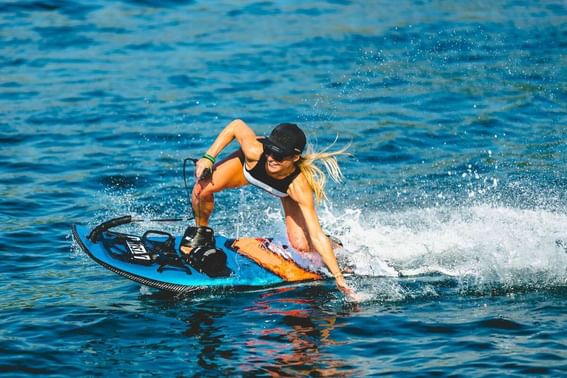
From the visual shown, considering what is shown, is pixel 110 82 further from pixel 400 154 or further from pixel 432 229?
pixel 432 229

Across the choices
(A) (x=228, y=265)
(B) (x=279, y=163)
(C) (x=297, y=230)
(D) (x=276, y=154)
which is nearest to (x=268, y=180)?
(B) (x=279, y=163)

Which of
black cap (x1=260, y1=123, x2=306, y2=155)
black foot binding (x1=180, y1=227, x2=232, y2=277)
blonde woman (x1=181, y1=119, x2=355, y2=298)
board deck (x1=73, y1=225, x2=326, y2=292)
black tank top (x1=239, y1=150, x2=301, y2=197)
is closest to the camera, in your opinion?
black cap (x1=260, y1=123, x2=306, y2=155)

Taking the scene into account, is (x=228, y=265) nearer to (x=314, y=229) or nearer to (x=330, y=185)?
(x=314, y=229)

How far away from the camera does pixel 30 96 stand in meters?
18.4

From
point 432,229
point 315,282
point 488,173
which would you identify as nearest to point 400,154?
point 488,173

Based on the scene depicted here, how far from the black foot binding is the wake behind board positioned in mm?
49

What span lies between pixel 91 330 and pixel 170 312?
0.84 m

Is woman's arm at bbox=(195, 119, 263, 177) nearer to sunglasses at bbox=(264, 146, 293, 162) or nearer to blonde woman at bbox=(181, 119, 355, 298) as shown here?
blonde woman at bbox=(181, 119, 355, 298)

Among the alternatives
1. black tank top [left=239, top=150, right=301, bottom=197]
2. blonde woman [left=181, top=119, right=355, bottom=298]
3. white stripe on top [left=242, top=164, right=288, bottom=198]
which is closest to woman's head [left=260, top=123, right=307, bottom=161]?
blonde woman [left=181, top=119, right=355, bottom=298]

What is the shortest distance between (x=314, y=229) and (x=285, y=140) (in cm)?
94

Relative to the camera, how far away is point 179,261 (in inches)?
409

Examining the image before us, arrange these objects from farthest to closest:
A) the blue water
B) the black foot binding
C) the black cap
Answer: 1. the black foot binding
2. the black cap
3. the blue water

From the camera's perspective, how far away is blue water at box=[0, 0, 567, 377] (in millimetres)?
Result: 8977

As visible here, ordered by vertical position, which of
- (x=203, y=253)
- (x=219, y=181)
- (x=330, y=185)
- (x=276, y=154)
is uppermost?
(x=276, y=154)
